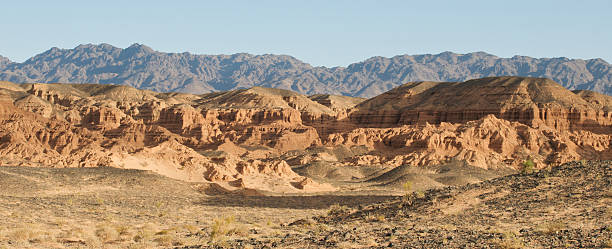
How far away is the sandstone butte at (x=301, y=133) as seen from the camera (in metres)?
51.4

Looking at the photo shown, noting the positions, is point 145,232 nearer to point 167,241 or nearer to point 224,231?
point 167,241

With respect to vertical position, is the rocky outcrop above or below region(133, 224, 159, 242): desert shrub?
above

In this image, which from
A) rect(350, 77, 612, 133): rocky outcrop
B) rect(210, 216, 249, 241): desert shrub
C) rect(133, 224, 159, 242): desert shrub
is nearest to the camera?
rect(210, 216, 249, 241): desert shrub

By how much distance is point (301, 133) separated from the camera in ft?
368

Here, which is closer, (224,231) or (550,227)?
(550,227)

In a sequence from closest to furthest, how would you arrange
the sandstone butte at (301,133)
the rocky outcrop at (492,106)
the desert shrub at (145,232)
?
1. the desert shrub at (145,232)
2. the sandstone butte at (301,133)
3. the rocky outcrop at (492,106)

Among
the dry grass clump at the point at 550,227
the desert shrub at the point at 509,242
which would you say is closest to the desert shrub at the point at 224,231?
the desert shrub at the point at 509,242

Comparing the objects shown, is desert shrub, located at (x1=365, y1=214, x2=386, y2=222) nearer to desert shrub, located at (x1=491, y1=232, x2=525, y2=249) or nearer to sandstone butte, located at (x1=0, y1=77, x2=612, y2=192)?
desert shrub, located at (x1=491, y1=232, x2=525, y2=249)

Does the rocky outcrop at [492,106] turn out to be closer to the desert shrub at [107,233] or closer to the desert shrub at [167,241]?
the desert shrub at [107,233]

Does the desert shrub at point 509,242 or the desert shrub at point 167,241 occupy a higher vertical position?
the desert shrub at point 509,242

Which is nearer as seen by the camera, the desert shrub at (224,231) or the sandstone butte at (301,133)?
the desert shrub at (224,231)

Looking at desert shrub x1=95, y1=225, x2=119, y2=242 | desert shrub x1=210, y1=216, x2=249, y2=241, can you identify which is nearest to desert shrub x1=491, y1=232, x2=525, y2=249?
desert shrub x1=210, y1=216, x2=249, y2=241

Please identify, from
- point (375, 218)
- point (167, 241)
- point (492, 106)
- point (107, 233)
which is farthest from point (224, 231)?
point (492, 106)

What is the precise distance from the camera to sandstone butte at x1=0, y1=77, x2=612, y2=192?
51438 millimetres
